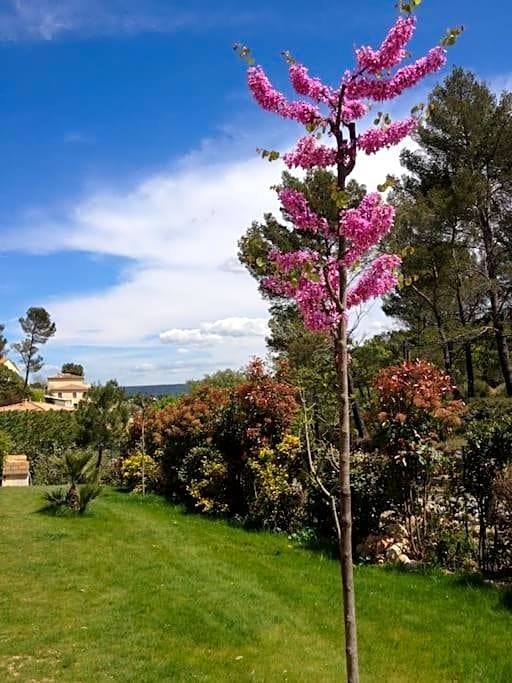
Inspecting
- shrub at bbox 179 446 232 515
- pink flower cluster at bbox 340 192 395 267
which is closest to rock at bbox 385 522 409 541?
shrub at bbox 179 446 232 515

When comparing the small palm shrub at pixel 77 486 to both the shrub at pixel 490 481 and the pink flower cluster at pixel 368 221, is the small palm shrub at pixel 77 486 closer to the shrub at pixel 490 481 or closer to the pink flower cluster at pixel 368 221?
the shrub at pixel 490 481

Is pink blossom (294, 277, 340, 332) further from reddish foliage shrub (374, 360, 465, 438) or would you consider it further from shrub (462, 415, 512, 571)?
reddish foliage shrub (374, 360, 465, 438)

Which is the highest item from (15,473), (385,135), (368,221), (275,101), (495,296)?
(495,296)

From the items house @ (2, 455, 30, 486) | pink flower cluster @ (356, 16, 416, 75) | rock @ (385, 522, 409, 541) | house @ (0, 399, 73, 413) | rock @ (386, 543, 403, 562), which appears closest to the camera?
pink flower cluster @ (356, 16, 416, 75)

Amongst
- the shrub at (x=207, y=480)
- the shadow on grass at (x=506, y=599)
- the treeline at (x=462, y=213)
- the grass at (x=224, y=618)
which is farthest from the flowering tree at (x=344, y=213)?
the treeline at (x=462, y=213)

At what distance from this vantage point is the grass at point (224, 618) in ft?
13.9

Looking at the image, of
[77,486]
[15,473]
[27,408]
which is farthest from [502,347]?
[27,408]

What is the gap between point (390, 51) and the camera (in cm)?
244

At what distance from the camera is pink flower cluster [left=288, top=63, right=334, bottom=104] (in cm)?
257

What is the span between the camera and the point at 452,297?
21375mm

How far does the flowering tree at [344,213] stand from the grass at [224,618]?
2.18 meters

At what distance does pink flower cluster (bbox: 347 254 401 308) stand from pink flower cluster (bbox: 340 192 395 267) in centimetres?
14

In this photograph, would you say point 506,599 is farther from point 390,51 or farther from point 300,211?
point 390,51

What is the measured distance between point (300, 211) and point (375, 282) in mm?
463
